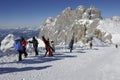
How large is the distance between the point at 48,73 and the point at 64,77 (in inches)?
57.3

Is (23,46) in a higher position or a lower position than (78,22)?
lower

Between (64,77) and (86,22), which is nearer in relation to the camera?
(64,77)

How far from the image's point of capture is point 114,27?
17050cm

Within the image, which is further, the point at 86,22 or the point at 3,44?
the point at 86,22

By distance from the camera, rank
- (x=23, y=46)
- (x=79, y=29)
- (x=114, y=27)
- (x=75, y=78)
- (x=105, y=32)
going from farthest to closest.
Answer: (x=79, y=29), (x=114, y=27), (x=105, y=32), (x=23, y=46), (x=75, y=78)

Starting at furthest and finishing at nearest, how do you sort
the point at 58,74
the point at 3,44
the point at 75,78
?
the point at 3,44
the point at 58,74
the point at 75,78

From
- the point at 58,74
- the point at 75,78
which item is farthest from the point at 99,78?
the point at 58,74

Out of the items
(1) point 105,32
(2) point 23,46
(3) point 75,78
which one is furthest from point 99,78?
(1) point 105,32

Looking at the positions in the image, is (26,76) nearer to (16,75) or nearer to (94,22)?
(16,75)

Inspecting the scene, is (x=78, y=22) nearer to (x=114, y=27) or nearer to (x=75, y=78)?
(x=114, y=27)

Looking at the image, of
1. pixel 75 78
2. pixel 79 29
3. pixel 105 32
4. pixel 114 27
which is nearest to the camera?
pixel 75 78

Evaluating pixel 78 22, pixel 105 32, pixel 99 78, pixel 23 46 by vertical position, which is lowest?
pixel 99 78

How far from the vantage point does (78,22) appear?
19812cm

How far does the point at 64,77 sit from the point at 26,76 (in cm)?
212
